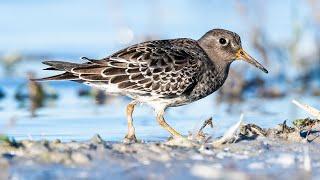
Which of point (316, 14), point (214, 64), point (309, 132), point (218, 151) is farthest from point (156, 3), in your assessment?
point (218, 151)

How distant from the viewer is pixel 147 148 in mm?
7391

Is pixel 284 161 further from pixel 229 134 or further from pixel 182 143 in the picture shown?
pixel 182 143

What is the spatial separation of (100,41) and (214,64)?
27.0ft

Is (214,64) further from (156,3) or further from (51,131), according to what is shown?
(156,3)

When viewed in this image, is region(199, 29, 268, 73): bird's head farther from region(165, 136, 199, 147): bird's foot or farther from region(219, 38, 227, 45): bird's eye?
region(165, 136, 199, 147): bird's foot

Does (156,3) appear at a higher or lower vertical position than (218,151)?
higher

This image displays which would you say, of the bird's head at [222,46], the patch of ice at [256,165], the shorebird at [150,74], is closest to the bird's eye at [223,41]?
the bird's head at [222,46]

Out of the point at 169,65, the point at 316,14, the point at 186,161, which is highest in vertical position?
the point at 316,14

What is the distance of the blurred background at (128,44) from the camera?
10875 mm

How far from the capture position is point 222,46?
32.8ft

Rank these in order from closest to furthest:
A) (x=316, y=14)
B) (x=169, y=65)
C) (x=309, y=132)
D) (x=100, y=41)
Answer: (x=309, y=132) < (x=169, y=65) < (x=316, y=14) < (x=100, y=41)

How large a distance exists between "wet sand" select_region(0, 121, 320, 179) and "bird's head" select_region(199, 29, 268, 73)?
217cm

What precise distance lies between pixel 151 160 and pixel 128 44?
22.8 ft

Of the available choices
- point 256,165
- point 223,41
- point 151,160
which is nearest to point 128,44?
point 223,41
